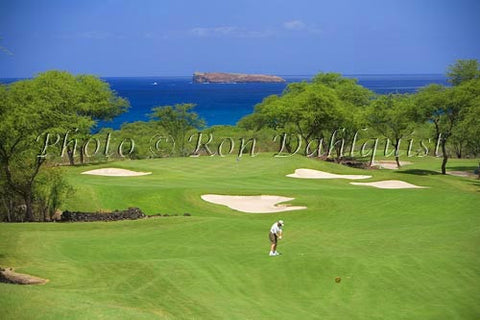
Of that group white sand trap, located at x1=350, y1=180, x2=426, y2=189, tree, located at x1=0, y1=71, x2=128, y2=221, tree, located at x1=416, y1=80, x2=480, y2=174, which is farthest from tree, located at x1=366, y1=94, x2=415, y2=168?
tree, located at x1=0, y1=71, x2=128, y2=221

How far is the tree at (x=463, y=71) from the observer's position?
235 ft

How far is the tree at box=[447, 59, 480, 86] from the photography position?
71750mm

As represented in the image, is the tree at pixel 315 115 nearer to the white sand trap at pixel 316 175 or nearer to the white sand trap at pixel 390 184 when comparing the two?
the white sand trap at pixel 316 175

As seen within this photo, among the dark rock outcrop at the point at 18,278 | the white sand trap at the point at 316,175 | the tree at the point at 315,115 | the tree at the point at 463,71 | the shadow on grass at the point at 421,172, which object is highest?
the tree at the point at 463,71

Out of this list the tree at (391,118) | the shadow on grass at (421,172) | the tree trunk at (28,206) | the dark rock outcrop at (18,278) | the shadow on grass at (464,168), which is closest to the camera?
the dark rock outcrop at (18,278)

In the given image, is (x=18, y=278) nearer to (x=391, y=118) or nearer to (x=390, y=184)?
(x=390, y=184)

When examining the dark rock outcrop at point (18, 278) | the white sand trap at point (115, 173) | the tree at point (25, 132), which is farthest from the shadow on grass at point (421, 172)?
the dark rock outcrop at point (18, 278)

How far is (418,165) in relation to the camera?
2884 inches

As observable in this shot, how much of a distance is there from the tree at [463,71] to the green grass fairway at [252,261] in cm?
4102

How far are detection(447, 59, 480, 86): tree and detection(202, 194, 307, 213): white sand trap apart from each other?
45.9 meters

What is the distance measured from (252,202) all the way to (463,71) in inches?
1890

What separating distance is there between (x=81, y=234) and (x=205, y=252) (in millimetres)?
7114

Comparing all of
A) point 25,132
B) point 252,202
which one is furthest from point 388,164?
point 25,132

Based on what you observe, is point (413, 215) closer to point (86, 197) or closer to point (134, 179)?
point (86, 197)
